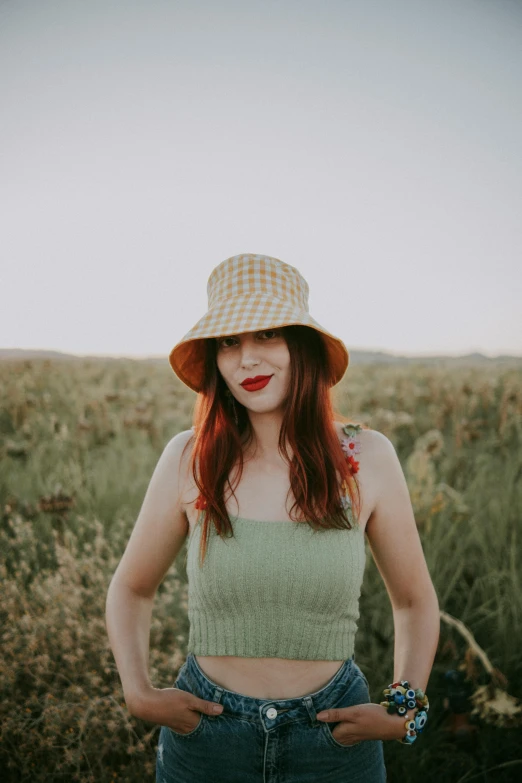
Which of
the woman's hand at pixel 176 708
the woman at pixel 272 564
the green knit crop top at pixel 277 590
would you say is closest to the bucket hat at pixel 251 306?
the woman at pixel 272 564

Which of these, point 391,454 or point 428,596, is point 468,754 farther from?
point 391,454

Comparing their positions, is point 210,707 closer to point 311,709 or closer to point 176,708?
point 176,708

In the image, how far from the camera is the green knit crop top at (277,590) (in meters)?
1.47

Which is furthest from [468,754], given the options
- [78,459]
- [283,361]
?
[78,459]

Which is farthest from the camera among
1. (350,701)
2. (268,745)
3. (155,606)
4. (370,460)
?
(155,606)

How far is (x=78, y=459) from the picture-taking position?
4496 mm

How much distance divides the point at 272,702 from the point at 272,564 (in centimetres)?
37

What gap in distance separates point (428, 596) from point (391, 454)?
464mm

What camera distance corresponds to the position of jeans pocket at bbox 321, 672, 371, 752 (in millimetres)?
1449

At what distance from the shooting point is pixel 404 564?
1.65 meters

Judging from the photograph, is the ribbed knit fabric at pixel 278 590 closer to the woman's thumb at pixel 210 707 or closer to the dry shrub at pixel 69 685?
the woman's thumb at pixel 210 707

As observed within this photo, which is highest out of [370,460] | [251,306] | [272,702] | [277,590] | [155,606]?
[251,306]

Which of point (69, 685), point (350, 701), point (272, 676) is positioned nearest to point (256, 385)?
point (272, 676)

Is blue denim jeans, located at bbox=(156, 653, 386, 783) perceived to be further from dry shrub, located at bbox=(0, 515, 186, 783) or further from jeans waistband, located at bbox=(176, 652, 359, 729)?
dry shrub, located at bbox=(0, 515, 186, 783)
